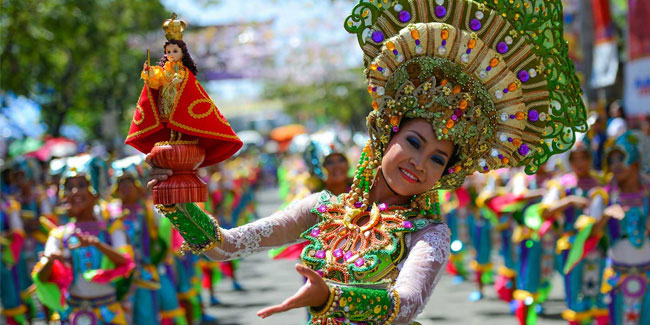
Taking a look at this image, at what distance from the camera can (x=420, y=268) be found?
3008 millimetres

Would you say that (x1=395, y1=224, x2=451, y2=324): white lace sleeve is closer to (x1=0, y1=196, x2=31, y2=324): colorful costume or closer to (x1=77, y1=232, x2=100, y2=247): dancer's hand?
(x1=77, y1=232, x2=100, y2=247): dancer's hand

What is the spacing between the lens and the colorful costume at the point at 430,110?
3154mm

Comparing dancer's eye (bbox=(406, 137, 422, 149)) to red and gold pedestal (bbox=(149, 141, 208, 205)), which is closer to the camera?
red and gold pedestal (bbox=(149, 141, 208, 205))

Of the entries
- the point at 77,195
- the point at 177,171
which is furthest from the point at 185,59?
the point at 77,195

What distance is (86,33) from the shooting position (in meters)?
16.0

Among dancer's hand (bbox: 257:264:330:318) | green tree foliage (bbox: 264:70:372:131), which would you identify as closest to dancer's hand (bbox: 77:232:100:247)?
dancer's hand (bbox: 257:264:330:318)

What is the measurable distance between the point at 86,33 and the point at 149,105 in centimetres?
1397

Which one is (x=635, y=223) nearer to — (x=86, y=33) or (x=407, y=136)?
(x=407, y=136)

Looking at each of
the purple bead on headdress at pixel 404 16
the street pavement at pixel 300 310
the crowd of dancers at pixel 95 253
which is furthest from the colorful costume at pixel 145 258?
the purple bead on headdress at pixel 404 16

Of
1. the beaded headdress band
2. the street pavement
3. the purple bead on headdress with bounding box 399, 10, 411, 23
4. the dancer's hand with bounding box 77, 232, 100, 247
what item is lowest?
the street pavement

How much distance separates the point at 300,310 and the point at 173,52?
7.21 meters

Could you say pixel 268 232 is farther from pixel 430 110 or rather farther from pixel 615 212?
pixel 615 212

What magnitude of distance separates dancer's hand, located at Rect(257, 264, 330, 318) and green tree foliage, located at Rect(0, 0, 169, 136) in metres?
9.92

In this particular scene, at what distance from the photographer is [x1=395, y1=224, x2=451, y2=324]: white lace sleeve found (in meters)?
2.86
